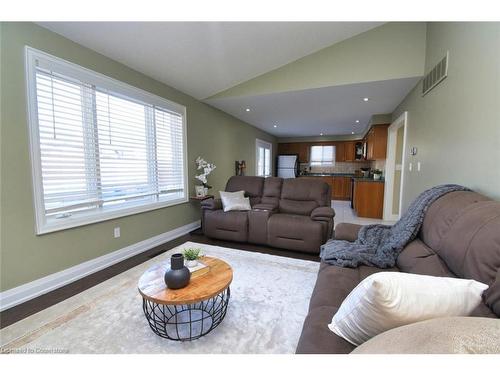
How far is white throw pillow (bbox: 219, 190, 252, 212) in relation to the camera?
134 inches

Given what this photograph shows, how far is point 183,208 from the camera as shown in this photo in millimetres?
3783

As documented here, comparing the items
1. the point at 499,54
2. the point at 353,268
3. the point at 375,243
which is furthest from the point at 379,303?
the point at 499,54

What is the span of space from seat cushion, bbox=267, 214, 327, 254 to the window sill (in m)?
1.72

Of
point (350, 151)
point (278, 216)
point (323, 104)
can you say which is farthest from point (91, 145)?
point (350, 151)

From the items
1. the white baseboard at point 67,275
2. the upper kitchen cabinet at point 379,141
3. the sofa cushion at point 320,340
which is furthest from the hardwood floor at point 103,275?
the upper kitchen cabinet at point 379,141

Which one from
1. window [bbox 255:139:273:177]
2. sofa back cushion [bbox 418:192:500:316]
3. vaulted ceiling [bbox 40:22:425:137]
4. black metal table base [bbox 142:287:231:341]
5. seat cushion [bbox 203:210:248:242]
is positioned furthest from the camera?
window [bbox 255:139:273:177]

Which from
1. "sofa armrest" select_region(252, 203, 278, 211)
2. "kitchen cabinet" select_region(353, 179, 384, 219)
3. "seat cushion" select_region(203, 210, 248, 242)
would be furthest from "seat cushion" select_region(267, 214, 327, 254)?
"kitchen cabinet" select_region(353, 179, 384, 219)

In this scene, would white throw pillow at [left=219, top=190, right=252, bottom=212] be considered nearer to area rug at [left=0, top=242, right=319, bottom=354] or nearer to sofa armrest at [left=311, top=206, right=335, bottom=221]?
sofa armrest at [left=311, top=206, right=335, bottom=221]

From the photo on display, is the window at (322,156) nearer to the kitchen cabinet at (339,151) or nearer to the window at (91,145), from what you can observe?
the kitchen cabinet at (339,151)

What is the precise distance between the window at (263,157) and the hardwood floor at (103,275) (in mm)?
3841

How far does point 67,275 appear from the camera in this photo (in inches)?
85.2

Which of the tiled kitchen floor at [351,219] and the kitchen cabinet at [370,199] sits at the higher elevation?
the kitchen cabinet at [370,199]

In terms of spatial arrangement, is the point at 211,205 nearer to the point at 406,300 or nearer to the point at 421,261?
the point at 421,261

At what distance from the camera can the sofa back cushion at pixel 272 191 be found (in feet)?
12.0
